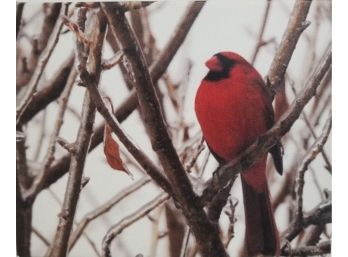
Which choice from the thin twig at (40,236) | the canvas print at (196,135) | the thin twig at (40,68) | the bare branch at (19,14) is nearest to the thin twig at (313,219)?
Result: the canvas print at (196,135)

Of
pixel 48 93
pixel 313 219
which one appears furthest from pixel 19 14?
pixel 313 219

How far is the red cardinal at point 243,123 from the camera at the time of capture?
4.81 feet

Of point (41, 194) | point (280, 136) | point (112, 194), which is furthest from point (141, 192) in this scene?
point (280, 136)

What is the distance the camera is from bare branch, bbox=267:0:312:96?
1.47 metres

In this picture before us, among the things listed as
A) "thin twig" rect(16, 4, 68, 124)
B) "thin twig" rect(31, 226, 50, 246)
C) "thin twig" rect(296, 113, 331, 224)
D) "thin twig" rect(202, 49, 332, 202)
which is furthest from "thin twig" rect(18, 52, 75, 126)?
"thin twig" rect(296, 113, 331, 224)

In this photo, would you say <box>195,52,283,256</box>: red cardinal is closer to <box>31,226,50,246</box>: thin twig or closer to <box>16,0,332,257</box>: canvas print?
<box>16,0,332,257</box>: canvas print

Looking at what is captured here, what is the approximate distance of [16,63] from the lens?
5.67 ft

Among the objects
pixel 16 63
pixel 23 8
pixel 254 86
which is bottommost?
pixel 254 86

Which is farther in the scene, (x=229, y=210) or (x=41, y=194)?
(x=41, y=194)

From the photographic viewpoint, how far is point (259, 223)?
4.97 feet

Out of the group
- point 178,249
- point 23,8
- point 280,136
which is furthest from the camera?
point 23,8

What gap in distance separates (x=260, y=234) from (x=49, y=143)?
68cm

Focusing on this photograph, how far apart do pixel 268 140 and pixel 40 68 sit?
0.71 m

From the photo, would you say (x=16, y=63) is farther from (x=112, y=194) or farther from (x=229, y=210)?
(x=229, y=210)
